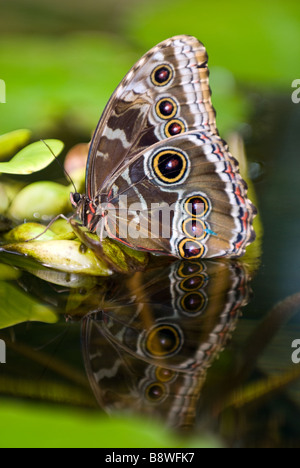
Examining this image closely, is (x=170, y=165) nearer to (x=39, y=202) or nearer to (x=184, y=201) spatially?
(x=184, y=201)

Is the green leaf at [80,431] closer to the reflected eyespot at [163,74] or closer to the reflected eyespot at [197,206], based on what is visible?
the reflected eyespot at [197,206]

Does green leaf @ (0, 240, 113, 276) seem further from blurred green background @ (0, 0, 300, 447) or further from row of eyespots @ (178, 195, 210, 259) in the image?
blurred green background @ (0, 0, 300, 447)

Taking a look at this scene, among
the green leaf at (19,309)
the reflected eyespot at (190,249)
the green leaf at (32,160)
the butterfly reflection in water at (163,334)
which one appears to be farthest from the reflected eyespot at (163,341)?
the green leaf at (32,160)

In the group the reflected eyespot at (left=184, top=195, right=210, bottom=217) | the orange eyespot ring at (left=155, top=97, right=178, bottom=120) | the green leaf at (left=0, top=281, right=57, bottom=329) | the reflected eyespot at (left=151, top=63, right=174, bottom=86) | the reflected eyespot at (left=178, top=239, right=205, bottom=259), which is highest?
the reflected eyespot at (left=151, top=63, right=174, bottom=86)

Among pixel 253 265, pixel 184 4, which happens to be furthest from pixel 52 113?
pixel 253 265

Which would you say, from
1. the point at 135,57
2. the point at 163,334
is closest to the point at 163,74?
the point at 163,334

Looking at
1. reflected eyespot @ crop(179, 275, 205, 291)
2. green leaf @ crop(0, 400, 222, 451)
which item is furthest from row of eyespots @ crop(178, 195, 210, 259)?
green leaf @ crop(0, 400, 222, 451)
